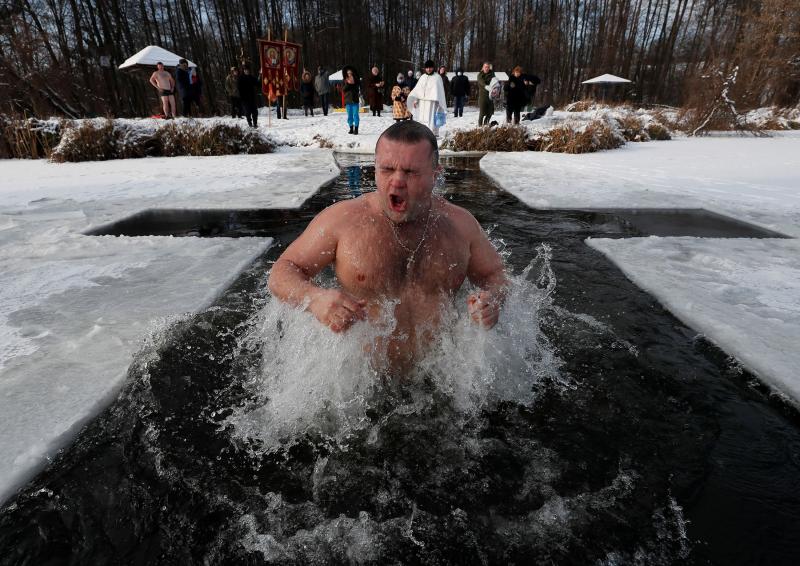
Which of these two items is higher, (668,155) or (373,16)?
(373,16)

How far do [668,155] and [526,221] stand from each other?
705 cm

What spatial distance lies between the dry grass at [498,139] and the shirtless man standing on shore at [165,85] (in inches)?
340

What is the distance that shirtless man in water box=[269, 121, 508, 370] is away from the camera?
181 cm

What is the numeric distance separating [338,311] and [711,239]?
4.02 metres

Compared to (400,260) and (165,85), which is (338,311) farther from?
(165,85)

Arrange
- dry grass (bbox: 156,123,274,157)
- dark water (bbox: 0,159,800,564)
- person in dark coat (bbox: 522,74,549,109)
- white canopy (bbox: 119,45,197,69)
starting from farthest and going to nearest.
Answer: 1. white canopy (bbox: 119,45,197,69)
2. person in dark coat (bbox: 522,74,549,109)
3. dry grass (bbox: 156,123,274,157)
4. dark water (bbox: 0,159,800,564)

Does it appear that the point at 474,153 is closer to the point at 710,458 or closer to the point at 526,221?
the point at 526,221

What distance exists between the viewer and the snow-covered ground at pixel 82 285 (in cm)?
181

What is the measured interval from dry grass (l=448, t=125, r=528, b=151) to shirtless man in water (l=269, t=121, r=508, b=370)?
9.91m

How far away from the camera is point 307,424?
190 cm

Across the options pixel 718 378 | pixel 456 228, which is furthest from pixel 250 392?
pixel 718 378

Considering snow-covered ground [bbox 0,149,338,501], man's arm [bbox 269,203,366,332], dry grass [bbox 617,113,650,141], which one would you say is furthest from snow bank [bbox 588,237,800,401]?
dry grass [bbox 617,113,650,141]

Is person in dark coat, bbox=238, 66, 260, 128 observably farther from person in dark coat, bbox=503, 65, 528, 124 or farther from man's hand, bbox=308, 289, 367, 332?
man's hand, bbox=308, 289, 367, 332

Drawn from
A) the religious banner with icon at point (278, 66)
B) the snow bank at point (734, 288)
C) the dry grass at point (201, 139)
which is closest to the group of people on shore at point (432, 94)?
the religious banner with icon at point (278, 66)
